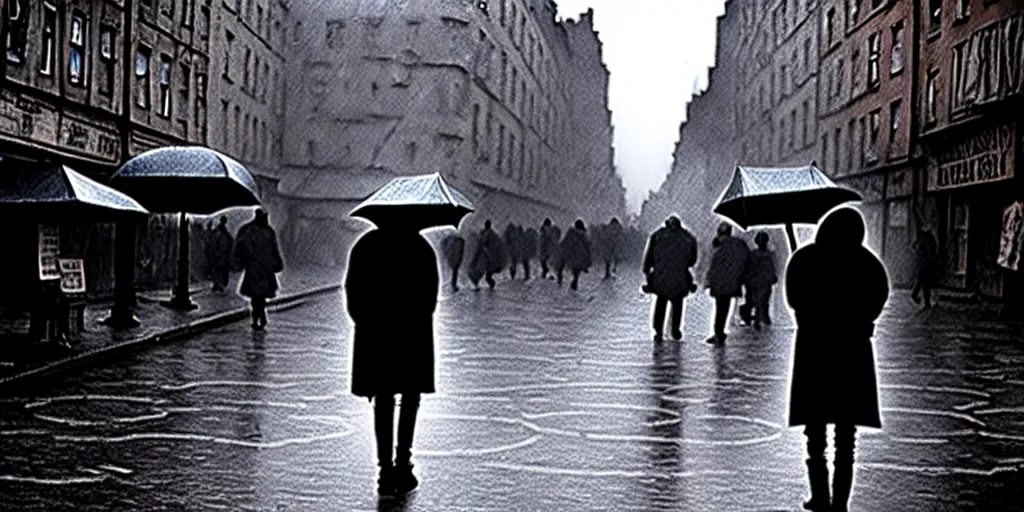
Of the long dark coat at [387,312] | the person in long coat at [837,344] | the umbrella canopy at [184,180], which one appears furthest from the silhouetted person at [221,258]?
the person in long coat at [837,344]

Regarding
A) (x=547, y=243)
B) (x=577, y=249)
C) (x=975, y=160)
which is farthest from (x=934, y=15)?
(x=547, y=243)

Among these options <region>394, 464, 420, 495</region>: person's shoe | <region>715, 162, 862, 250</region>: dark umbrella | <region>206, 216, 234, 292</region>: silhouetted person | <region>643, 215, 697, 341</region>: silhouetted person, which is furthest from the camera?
<region>206, 216, 234, 292</region>: silhouetted person

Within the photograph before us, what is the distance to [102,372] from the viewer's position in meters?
13.3

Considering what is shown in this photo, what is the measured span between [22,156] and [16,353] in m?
9.83

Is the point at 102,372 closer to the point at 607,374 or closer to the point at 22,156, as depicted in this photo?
the point at 607,374

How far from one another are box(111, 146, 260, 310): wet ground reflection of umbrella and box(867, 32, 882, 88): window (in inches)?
973

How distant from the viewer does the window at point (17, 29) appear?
72.3 ft

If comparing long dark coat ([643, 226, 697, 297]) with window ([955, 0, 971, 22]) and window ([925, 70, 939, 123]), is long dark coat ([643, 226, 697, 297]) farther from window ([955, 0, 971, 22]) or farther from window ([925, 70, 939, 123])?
window ([925, 70, 939, 123])

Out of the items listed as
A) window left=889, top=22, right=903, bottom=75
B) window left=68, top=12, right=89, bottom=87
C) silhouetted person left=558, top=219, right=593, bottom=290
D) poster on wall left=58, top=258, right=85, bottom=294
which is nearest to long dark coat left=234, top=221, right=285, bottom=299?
poster on wall left=58, top=258, right=85, bottom=294

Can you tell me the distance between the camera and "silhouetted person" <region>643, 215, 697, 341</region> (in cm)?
1833

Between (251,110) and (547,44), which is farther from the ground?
(547,44)

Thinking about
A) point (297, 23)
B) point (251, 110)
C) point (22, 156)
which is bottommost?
point (22, 156)

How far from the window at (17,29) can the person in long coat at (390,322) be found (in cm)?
1675

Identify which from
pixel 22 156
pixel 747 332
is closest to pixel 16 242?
pixel 22 156
